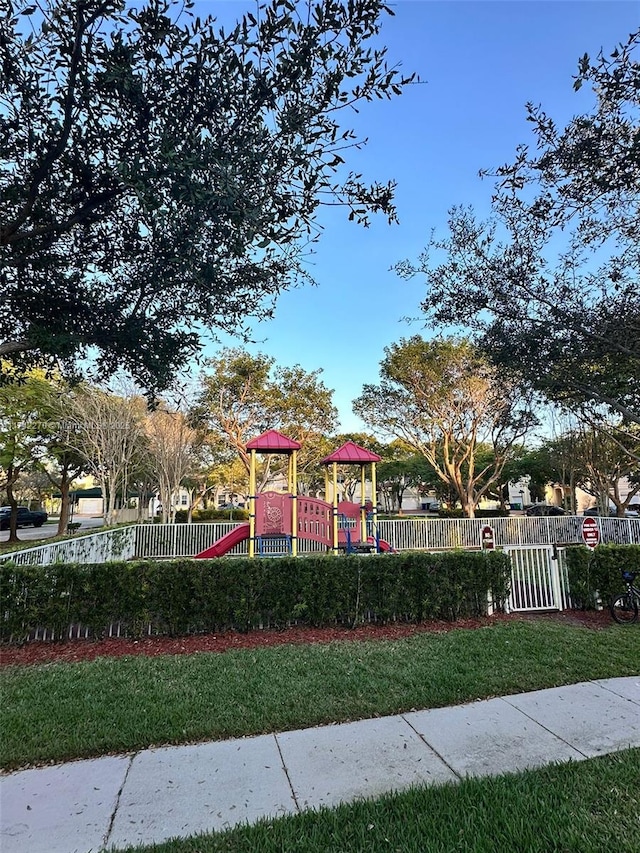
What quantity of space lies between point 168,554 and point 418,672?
1204cm

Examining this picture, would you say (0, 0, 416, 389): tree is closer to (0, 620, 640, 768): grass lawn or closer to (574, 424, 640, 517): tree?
(0, 620, 640, 768): grass lawn

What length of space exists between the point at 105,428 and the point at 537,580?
14973 mm

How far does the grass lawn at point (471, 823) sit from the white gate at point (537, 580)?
4115 millimetres

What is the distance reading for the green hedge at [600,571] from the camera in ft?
21.9

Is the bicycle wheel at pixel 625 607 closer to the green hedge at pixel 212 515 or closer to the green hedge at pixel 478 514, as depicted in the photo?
the green hedge at pixel 478 514

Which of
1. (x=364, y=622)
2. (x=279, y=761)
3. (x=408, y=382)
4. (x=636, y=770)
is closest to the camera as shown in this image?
(x=636, y=770)

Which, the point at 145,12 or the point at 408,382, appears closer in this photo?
the point at 145,12

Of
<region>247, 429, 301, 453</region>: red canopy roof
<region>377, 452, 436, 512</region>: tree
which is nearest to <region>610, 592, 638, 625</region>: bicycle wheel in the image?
<region>247, 429, 301, 453</region>: red canopy roof

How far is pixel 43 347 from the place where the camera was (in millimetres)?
3336

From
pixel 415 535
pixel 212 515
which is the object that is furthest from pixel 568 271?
pixel 212 515

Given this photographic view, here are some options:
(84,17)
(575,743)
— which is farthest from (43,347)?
(575,743)

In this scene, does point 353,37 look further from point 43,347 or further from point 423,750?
point 423,750

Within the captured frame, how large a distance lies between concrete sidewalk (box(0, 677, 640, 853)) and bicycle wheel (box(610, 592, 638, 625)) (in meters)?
2.84

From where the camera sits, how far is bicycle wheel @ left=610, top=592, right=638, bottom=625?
20.3 ft
